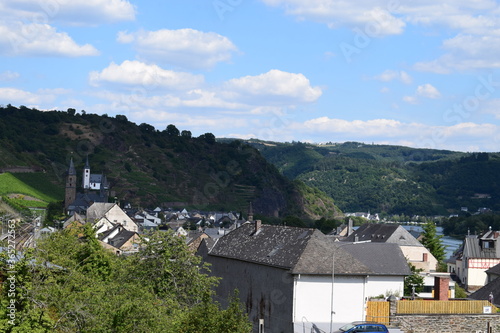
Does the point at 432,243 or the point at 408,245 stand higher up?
the point at 432,243

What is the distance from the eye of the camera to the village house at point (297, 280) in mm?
40594

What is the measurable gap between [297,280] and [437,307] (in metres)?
7.48

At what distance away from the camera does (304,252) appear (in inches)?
1634

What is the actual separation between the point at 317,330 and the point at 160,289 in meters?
8.59

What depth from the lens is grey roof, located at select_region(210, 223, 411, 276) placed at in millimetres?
41344

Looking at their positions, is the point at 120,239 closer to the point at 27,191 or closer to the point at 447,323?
the point at 447,323

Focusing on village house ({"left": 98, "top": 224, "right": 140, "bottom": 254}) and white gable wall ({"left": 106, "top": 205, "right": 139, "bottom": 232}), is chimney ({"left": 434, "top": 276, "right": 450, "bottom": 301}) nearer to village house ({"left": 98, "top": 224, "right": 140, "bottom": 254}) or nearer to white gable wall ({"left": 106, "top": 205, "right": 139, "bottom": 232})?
village house ({"left": 98, "top": 224, "right": 140, "bottom": 254})

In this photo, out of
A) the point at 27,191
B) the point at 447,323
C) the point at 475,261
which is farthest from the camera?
the point at 27,191

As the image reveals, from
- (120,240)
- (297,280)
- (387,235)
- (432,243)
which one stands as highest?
(387,235)

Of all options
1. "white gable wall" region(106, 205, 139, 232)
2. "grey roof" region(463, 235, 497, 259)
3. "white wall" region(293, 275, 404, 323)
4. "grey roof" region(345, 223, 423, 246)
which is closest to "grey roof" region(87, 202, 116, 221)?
"white gable wall" region(106, 205, 139, 232)

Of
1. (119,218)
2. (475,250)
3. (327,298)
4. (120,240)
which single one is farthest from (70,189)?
(327,298)

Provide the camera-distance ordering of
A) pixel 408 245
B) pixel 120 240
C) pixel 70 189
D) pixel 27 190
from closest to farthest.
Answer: pixel 408 245
pixel 120 240
pixel 27 190
pixel 70 189

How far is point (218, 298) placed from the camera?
50594 mm

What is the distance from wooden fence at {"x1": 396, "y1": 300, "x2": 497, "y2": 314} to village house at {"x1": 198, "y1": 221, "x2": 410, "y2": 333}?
12.3 ft
